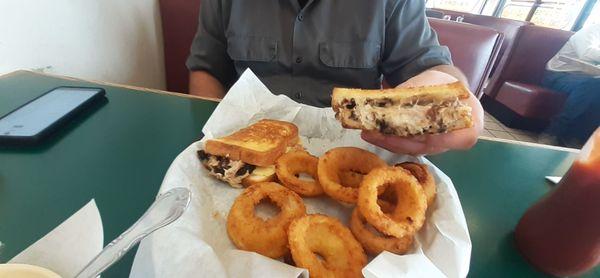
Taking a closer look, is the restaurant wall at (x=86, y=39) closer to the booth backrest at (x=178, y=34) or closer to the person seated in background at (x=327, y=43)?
the booth backrest at (x=178, y=34)

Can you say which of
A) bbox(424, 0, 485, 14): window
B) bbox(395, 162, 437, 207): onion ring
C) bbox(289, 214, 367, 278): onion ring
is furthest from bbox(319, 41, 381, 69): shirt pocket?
bbox(424, 0, 485, 14): window

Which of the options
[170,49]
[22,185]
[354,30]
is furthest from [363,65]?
[170,49]

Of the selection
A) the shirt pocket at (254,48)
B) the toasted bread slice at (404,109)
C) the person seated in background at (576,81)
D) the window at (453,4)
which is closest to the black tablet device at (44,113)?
the shirt pocket at (254,48)

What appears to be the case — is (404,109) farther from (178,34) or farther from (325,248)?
(178,34)

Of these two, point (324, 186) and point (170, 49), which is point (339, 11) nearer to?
point (324, 186)

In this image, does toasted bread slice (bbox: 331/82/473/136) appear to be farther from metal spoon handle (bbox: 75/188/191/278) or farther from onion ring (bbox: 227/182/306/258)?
metal spoon handle (bbox: 75/188/191/278)

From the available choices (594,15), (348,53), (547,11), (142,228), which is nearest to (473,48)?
(348,53)
